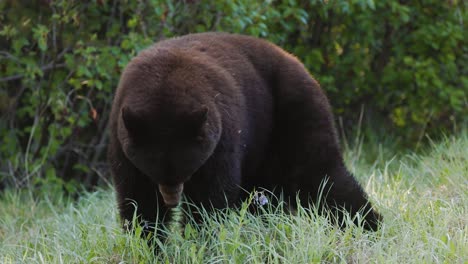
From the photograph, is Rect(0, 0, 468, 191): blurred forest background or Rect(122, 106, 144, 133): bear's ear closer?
Rect(122, 106, 144, 133): bear's ear

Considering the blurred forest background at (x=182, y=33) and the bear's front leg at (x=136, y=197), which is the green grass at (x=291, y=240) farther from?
the blurred forest background at (x=182, y=33)

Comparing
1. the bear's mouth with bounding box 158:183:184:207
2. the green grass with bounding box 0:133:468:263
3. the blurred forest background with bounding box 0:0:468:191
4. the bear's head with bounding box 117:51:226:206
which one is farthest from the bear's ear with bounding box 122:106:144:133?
the blurred forest background with bounding box 0:0:468:191

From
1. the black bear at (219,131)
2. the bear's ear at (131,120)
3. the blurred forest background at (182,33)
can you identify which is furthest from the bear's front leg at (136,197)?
the blurred forest background at (182,33)

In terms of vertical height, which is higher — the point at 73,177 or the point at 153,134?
the point at 153,134

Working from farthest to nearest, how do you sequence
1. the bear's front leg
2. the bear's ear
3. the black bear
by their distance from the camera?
the bear's front leg < the black bear < the bear's ear

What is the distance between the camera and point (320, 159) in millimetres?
5430

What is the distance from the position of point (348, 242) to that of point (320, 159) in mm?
884

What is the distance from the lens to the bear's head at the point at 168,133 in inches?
169

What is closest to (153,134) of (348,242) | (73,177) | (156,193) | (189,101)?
(189,101)

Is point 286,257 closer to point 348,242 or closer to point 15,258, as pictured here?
point 348,242

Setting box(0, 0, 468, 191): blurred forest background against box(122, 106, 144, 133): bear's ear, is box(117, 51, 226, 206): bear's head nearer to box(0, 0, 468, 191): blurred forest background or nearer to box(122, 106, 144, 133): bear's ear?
box(122, 106, 144, 133): bear's ear

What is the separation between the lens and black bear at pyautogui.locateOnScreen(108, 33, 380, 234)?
4336mm

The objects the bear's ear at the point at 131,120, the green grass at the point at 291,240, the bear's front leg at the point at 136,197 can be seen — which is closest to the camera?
the bear's ear at the point at 131,120

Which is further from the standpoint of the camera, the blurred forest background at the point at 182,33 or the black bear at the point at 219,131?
the blurred forest background at the point at 182,33
